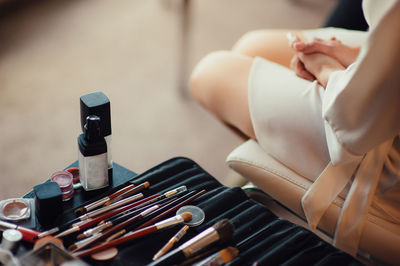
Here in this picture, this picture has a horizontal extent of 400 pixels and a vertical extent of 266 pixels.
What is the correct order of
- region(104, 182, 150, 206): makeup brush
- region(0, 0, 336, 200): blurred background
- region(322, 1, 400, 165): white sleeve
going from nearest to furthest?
region(322, 1, 400, 165): white sleeve, region(104, 182, 150, 206): makeup brush, region(0, 0, 336, 200): blurred background

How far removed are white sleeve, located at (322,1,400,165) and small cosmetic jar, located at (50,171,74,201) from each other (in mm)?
432

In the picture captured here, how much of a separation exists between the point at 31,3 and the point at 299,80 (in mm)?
1542

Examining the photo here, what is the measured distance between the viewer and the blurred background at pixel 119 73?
4.87 ft

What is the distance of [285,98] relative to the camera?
0.92 m

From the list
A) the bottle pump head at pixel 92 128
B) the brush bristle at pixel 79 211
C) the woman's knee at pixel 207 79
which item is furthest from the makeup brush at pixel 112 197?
the woman's knee at pixel 207 79

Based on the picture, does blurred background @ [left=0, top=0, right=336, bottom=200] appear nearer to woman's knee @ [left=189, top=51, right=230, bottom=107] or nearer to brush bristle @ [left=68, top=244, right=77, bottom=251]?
woman's knee @ [left=189, top=51, right=230, bottom=107]

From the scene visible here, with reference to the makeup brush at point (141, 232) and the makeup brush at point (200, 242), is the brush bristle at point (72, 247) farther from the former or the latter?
the makeup brush at point (200, 242)

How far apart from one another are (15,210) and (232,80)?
0.52 meters

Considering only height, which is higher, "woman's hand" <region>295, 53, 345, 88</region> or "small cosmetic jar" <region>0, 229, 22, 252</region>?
"woman's hand" <region>295, 53, 345, 88</region>

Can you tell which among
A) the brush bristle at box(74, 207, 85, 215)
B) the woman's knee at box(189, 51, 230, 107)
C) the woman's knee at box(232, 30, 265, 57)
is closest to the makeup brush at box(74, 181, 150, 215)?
the brush bristle at box(74, 207, 85, 215)

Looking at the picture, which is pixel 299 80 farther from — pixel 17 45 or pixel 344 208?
pixel 17 45

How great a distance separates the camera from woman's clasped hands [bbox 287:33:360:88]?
0.96 m

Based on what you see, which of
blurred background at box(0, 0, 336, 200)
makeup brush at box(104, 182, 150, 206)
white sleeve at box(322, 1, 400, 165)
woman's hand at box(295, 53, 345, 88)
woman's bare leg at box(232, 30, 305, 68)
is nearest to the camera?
white sleeve at box(322, 1, 400, 165)

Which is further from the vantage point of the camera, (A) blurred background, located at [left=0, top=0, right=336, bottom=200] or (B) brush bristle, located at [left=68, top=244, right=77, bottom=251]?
(A) blurred background, located at [left=0, top=0, right=336, bottom=200]
